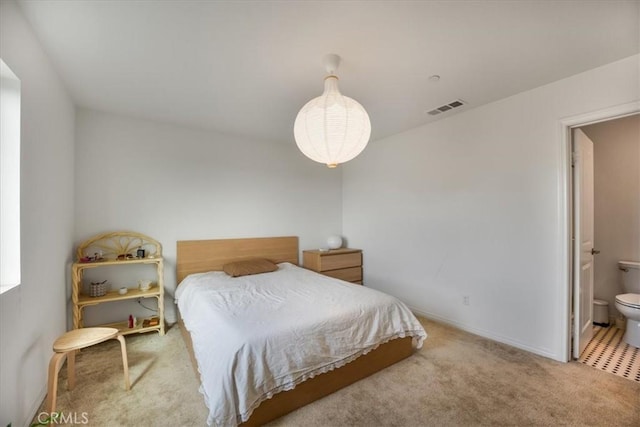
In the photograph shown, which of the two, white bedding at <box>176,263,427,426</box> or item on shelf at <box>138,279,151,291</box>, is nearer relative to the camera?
white bedding at <box>176,263,427,426</box>

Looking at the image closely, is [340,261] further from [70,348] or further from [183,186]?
[70,348]

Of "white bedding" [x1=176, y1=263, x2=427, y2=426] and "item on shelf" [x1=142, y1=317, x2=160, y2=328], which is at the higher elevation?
"white bedding" [x1=176, y1=263, x2=427, y2=426]

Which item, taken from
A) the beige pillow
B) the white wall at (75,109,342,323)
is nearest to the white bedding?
the beige pillow

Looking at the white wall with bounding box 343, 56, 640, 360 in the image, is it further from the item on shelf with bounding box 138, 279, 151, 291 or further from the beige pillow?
the item on shelf with bounding box 138, 279, 151, 291

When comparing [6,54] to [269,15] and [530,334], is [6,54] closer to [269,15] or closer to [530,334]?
[269,15]

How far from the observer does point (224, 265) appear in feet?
11.1

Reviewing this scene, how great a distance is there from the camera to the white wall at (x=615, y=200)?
2969 millimetres

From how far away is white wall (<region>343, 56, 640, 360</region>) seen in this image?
2.28 metres

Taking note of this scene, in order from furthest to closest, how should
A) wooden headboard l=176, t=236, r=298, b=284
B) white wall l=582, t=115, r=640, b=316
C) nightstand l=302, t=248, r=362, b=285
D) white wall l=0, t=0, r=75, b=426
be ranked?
1. nightstand l=302, t=248, r=362, b=285
2. wooden headboard l=176, t=236, r=298, b=284
3. white wall l=582, t=115, r=640, b=316
4. white wall l=0, t=0, r=75, b=426

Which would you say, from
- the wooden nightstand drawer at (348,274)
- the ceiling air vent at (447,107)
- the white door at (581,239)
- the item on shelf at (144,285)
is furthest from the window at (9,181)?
the white door at (581,239)

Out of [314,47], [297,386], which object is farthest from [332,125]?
[297,386]

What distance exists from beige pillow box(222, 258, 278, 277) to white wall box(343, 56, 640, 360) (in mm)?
1671

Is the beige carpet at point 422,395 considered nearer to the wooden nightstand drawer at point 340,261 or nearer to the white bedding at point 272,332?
the white bedding at point 272,332

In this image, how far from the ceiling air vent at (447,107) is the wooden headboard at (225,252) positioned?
8.21ft
